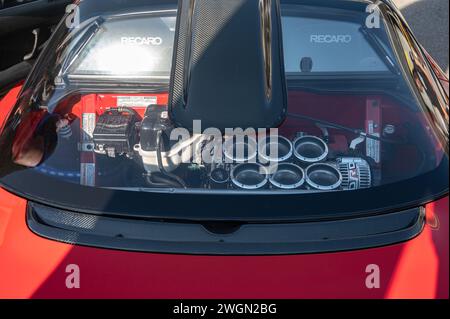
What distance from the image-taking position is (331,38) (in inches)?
95.5

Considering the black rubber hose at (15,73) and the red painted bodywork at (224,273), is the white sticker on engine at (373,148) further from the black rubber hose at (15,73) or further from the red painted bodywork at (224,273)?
the black rubber hose at (15,73)

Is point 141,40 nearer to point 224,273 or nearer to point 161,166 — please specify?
point 161,166

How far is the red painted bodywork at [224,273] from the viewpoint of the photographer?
1630mm

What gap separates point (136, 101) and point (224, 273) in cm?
118

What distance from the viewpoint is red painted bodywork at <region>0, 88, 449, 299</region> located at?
1.63 meters

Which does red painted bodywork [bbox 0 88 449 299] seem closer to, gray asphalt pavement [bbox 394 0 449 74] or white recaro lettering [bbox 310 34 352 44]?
white recaro lettering [bbox 310 34 352 44]

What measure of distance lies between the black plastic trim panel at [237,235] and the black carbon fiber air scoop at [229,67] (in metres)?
0.34

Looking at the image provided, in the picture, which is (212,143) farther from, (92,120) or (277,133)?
(92,120)

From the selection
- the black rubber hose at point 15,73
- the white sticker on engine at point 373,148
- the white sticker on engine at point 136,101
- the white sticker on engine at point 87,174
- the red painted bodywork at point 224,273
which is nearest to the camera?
the red painted bodywork at point 224,273

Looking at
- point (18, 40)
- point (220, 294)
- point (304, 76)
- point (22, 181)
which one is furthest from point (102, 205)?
point (18, 40)

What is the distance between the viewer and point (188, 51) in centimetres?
176

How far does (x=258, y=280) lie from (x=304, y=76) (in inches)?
44.3

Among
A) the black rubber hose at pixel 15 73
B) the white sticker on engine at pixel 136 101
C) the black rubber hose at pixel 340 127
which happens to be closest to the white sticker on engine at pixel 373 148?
the black rubber hose at pixel 340 127

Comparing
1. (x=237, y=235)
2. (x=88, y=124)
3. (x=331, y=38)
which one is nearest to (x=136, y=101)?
(x=88, y=124)
